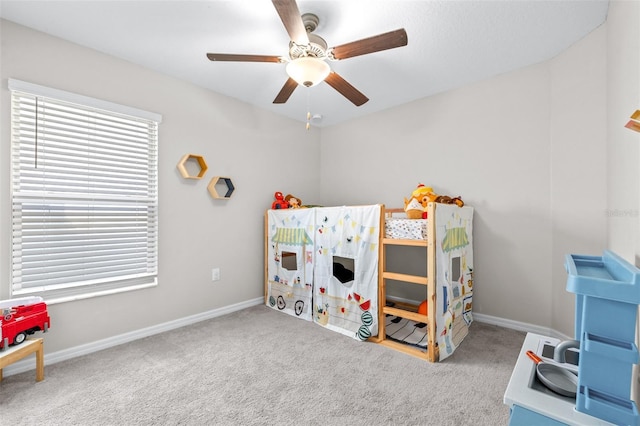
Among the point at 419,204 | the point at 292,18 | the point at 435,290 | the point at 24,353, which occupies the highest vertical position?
the point at 292,18

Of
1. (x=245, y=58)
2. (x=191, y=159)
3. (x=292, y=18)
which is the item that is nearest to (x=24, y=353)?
(x=191, y=159)

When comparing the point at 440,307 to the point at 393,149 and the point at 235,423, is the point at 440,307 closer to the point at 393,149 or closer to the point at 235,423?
the point at 235,423

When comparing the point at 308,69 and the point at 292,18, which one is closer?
the point at 292,18

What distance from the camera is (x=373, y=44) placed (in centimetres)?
164

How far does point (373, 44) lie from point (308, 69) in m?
0.40

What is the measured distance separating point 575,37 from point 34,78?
12.8ft

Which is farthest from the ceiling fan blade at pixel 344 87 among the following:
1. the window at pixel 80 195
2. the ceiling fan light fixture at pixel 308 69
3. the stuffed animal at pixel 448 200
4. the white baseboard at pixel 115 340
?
the white baseboard at pixel 115 340

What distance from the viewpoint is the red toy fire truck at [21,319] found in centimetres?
175

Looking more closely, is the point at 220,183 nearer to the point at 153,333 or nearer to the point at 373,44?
the point at 153,333

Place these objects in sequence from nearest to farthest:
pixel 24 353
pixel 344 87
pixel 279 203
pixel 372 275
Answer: pixel 24 353
pixel 344 87
pixel 372 275
pixel 279 203

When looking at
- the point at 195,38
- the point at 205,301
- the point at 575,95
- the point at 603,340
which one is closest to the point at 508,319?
the point at 575,95

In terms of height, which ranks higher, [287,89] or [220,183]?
[287,89]

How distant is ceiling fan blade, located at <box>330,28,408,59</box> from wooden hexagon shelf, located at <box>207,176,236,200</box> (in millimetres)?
1775

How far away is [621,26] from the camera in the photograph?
151 cm
